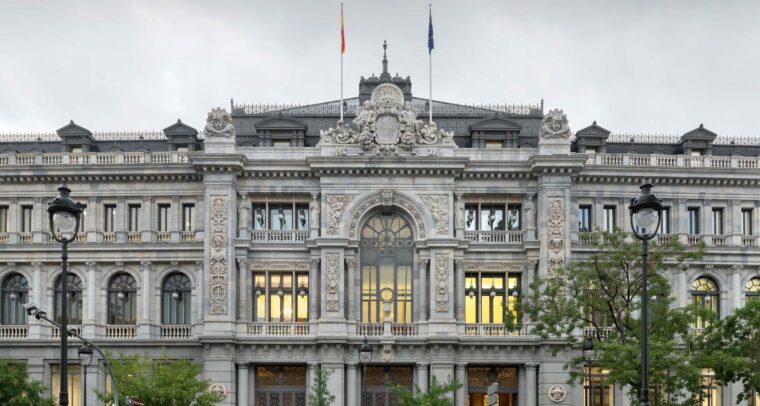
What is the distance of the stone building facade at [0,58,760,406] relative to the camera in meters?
60.7

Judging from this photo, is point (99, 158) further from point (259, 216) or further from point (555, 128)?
point (555, 128)

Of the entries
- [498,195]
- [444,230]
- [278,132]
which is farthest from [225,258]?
[498,195]

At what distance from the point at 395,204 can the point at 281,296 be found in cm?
933

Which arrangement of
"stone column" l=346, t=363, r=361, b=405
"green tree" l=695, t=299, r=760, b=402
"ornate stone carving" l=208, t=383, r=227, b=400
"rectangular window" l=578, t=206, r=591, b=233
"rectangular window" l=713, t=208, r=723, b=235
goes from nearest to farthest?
"green tree" l=695, t=299, r=760, b=402 < "ornate stone carving" l=208, t=383, r=227, b=400 < "stone column" l=346, t=363, r=361, b=405 < "rectangular window" l=578, t=206, r=591, b=233 < "rectangular window" l=713, t=208, r=723, b=235

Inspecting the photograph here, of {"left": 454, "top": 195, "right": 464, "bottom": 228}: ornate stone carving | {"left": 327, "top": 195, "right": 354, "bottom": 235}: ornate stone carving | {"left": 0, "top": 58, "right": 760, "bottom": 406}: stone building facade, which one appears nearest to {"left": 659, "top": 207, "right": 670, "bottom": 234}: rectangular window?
{"left": 0, "top": 58, "right": 760, "bottom": 406}: stone building facade

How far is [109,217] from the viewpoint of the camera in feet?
210

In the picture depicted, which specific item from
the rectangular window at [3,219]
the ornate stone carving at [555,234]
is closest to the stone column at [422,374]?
the ornate stone carving at [555,234]

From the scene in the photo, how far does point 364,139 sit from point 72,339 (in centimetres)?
2230

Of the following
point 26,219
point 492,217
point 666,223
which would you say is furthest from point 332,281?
point 666,223

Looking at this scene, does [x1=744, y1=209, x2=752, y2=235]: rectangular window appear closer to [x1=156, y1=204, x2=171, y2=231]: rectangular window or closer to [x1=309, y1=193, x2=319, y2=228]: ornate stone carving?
[x1=309, y1=193, x2=319, y2=228]: ornate stone carving

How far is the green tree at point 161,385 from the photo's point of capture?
165 ft

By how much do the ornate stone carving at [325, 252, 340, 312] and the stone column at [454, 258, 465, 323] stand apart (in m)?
7.37

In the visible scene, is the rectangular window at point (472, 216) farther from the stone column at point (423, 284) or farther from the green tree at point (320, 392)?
the green tree at point (320, 392)

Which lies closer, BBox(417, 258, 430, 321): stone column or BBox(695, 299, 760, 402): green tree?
BBox(695, 299, 760, 402): green tree
